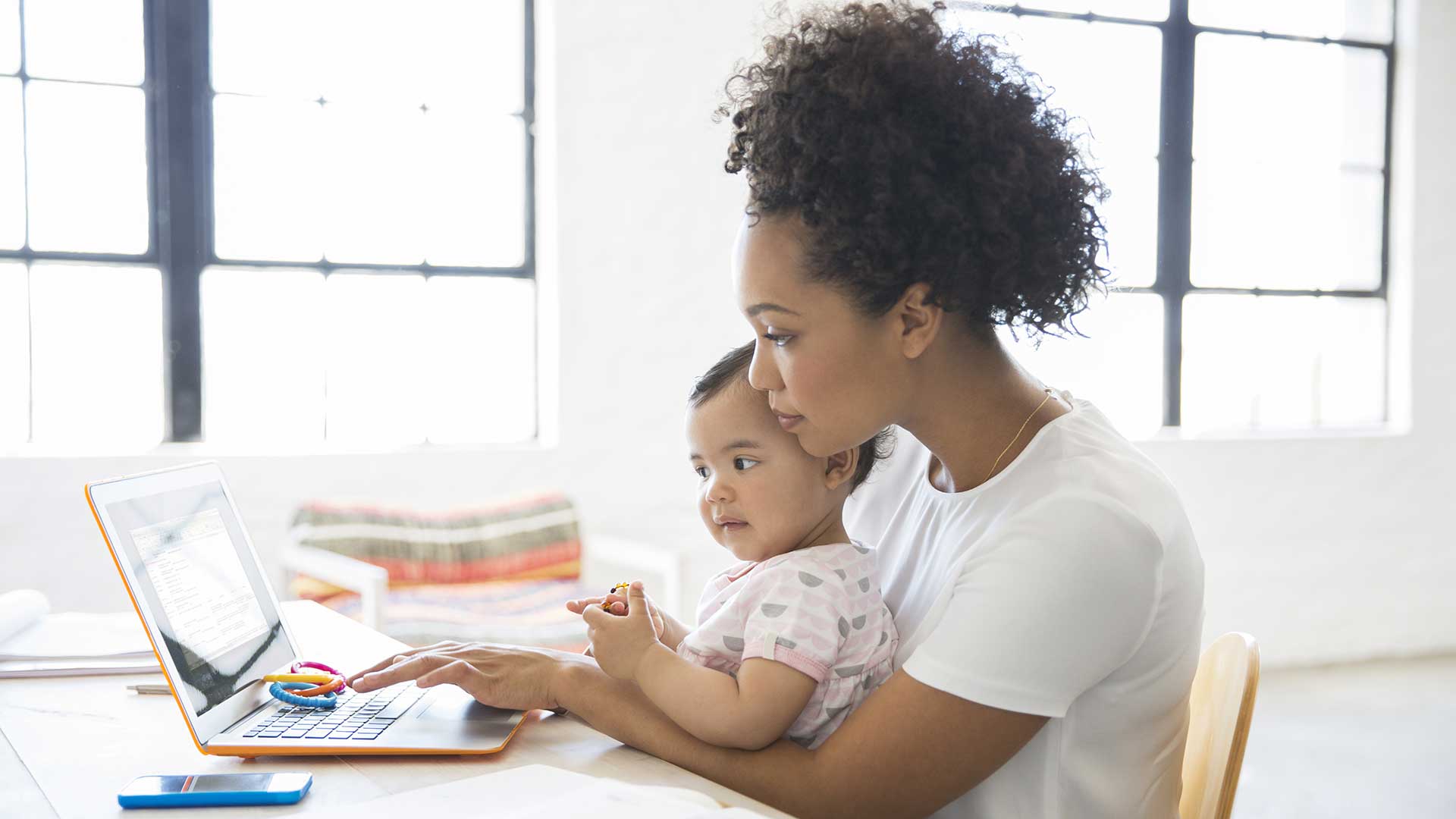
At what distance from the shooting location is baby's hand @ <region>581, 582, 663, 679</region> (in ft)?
3.93

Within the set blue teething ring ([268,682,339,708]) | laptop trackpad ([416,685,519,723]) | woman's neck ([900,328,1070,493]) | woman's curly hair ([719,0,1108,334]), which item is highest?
woman's curly hair ([719,0,1108,334])

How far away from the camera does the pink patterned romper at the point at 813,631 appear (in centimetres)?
118

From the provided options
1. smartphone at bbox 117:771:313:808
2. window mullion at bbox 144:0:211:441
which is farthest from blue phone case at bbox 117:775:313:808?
window mullion at bbox 144:0:211:441

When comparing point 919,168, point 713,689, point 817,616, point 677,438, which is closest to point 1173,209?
point 677,438

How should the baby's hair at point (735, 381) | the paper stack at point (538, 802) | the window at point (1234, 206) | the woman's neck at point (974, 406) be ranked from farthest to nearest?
1. the window at point (1234, 206)
2. the baby's hair at point (735, 381)
3. the woman's neck at point (974, 406)
4. the paper stack at point (538, 802)

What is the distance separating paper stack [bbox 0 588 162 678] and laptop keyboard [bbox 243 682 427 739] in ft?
1.07

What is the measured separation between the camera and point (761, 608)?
1217 millimetres

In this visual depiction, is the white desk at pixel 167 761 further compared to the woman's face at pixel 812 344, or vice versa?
the woman's face at pixel 812 344

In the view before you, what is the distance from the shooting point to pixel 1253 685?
1168mm

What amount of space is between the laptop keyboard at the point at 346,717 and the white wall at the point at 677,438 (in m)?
2.60

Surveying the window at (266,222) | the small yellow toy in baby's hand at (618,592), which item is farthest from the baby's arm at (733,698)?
the window at (266,222)

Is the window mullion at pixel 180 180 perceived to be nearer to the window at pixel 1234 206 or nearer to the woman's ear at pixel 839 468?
the woman's ear at pixel 839 468

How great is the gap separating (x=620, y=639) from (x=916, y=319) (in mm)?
459

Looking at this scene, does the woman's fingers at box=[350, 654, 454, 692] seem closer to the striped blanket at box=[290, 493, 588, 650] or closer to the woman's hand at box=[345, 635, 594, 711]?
the woman's hand at box=[345, 635, 594, 711]
